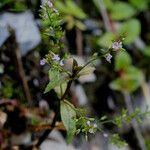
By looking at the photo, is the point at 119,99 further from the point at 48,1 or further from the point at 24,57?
the point at 48,1

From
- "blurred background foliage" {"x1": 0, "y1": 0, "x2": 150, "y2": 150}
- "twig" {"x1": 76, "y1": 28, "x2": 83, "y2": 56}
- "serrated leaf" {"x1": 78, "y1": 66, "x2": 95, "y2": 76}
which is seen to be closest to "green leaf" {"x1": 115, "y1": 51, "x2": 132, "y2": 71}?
"blurred background foliage" {"x1": 0, "y1": 0, "x2": 150, "y2": 150}

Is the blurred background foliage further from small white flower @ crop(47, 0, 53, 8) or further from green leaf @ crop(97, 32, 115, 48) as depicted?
small white flower @ crop(47, 0, 53, 8)

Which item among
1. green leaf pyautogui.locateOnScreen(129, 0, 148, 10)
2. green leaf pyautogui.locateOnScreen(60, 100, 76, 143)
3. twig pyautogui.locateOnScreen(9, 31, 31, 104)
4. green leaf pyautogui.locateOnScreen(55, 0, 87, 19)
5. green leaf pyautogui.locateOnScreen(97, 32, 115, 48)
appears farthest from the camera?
green leaf pyautogui.locateOnScreen(129, 0, 148, 10)

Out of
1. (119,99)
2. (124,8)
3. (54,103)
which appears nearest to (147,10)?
(124,8)

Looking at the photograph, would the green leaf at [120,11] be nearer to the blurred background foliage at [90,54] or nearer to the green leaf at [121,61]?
the blurred background foliage at [90,54]

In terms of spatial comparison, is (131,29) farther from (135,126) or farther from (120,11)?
(135,126)
